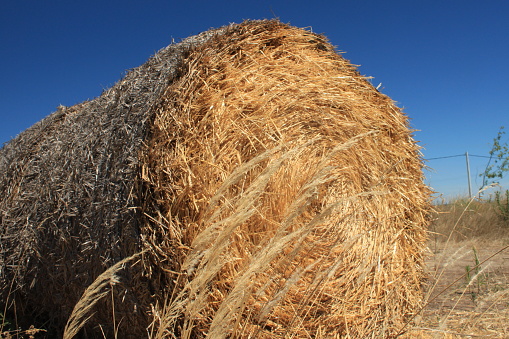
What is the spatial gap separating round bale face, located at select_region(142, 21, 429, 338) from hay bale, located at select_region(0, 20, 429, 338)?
1cm

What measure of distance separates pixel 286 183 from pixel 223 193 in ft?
1.79

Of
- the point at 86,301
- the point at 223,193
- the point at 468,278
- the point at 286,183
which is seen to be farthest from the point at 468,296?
the point at 86,301

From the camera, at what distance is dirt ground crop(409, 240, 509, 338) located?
1.92 metres

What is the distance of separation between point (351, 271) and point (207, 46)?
5.52 feet

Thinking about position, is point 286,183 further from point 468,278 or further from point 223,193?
point 468,278

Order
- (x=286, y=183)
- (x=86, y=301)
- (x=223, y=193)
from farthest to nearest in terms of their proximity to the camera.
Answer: (x=286, y=183), (x=223, y=193), (x=86, y=301)

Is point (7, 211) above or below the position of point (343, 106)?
below

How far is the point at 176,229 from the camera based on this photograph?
2.11 metres

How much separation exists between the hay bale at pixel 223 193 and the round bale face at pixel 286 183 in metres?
0.01

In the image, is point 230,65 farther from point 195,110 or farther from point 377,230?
point 377,230

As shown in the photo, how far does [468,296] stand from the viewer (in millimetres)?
3947

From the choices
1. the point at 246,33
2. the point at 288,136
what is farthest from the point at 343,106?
the point at 246,33

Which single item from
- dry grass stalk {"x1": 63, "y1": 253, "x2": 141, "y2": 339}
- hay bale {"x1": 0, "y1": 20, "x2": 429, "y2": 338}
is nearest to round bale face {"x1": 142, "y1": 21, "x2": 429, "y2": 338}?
hay bale {"x1": 0, "y1": 20, "x2": 429, "y2": 338}

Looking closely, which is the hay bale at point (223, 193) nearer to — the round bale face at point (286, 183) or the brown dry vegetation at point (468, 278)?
the round bale face at point (286, 183)
